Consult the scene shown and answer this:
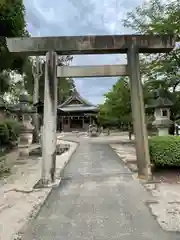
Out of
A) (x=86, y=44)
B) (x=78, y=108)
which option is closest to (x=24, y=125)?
(x=86, y=44)

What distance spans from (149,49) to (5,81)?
1415 centimetres

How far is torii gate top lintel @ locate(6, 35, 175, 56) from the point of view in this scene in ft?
25.0

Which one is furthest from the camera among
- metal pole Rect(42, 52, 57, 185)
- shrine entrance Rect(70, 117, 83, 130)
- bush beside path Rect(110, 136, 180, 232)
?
shrine entrance Rect(70, 117, 83, 130)

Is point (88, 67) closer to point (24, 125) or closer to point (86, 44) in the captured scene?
point (86, 44)

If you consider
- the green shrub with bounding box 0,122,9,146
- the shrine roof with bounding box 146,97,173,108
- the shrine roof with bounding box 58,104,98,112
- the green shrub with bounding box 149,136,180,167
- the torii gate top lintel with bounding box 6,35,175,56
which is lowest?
the green shrub with bounding box 149,136,180,167

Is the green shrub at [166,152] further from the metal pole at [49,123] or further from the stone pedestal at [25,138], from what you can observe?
the stone pedestal at [25,138]

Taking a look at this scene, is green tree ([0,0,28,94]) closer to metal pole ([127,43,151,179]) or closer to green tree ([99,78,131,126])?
metal pole ([127,43,151,179])

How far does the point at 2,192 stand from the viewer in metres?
6.84

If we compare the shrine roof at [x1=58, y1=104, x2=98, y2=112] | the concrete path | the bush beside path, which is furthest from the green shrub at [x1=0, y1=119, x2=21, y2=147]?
the shrine roof at [x1=58, y1=104, x2=98, y2=112]

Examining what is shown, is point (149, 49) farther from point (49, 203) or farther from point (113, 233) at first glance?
point (113, 233)

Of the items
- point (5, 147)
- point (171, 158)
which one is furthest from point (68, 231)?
point (5, 147)

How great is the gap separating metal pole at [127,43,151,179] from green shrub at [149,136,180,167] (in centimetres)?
57

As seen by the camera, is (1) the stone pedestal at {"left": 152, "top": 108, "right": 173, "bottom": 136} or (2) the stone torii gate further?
(1) the stone pedestal at {"left": 152, "top": 108, "right": 173, "bottom": 136}

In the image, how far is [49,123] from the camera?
7.57 meters
